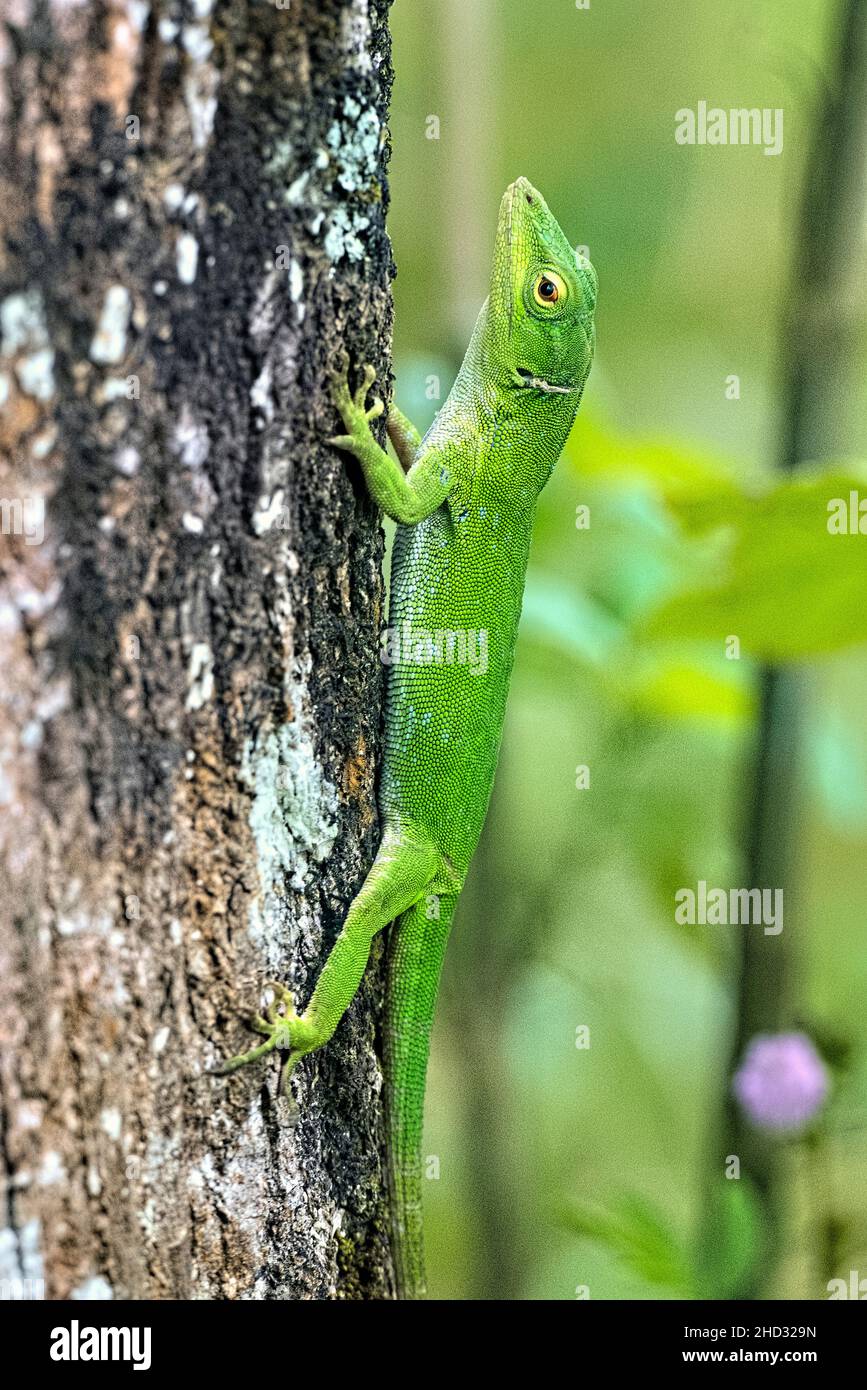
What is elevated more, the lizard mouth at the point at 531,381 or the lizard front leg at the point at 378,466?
the lizard mouth at the point at 531,381

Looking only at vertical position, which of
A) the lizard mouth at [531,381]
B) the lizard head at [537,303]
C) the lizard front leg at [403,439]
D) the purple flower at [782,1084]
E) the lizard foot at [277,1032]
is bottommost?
the purple flower at [782,1084]

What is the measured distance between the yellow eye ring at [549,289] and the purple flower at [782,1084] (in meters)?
2.43

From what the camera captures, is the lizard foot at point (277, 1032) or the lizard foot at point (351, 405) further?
the lizard foot at point (351, 405)

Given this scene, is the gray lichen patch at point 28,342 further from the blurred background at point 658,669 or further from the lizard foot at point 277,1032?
the blurred background at point 658,669

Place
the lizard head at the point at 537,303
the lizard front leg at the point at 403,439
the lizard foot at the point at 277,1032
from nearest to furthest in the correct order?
the lizard foot at the point at 277,1032 < the lizard front leg at the point at 403,439 < the lizard head at the point at 537,303

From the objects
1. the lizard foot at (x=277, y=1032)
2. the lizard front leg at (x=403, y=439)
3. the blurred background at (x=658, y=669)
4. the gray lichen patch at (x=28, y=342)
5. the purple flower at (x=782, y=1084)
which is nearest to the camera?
the gray lichen patch at (x=28, y=342)

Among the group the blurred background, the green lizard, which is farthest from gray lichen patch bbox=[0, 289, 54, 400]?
the blurred background

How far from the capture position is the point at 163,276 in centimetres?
172

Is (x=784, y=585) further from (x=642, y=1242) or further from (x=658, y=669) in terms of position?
(x=642, y=1242)

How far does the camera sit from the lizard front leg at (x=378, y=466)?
2197mm

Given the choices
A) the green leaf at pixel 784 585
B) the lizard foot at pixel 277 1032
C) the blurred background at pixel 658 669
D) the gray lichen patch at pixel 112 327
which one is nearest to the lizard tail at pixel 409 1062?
the lizard foot at pixel 277 1032
